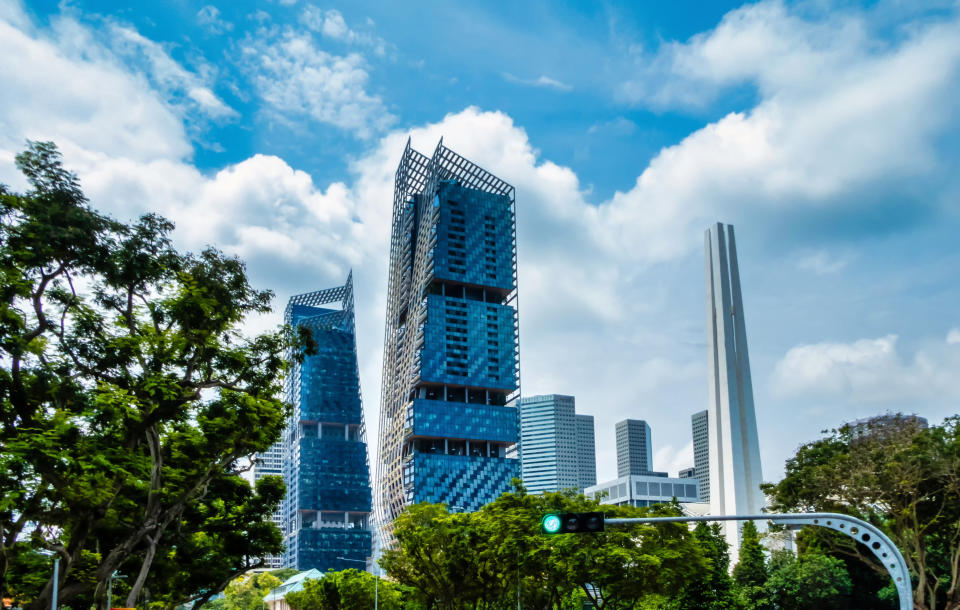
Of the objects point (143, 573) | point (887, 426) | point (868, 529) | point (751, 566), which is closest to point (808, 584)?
point (751, 566)

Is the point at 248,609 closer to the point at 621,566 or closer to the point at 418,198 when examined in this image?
the point at 621,566

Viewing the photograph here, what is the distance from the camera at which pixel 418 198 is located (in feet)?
604

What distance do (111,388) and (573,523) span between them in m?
15.9

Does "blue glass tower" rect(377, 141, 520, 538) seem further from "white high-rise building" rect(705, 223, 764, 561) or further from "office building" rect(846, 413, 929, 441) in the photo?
"office building" rect(846, 413, 929, 441)

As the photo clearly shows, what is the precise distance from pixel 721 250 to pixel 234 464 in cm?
8540

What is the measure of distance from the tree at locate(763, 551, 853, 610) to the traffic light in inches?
1973

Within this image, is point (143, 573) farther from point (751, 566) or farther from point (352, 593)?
point (751, 566)

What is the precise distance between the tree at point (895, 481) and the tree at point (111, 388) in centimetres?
2978

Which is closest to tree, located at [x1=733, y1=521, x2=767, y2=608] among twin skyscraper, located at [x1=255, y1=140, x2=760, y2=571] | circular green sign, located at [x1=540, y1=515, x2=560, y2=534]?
circular green sign, located at [x1=540, y1=515, x2=560, y2=534]

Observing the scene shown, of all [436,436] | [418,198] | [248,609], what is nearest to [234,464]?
[248,609]

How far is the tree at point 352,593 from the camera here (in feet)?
236

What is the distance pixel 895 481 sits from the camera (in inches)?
1599

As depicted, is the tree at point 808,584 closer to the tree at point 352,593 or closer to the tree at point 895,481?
the tree at point 895,481

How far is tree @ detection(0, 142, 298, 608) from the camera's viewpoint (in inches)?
901
